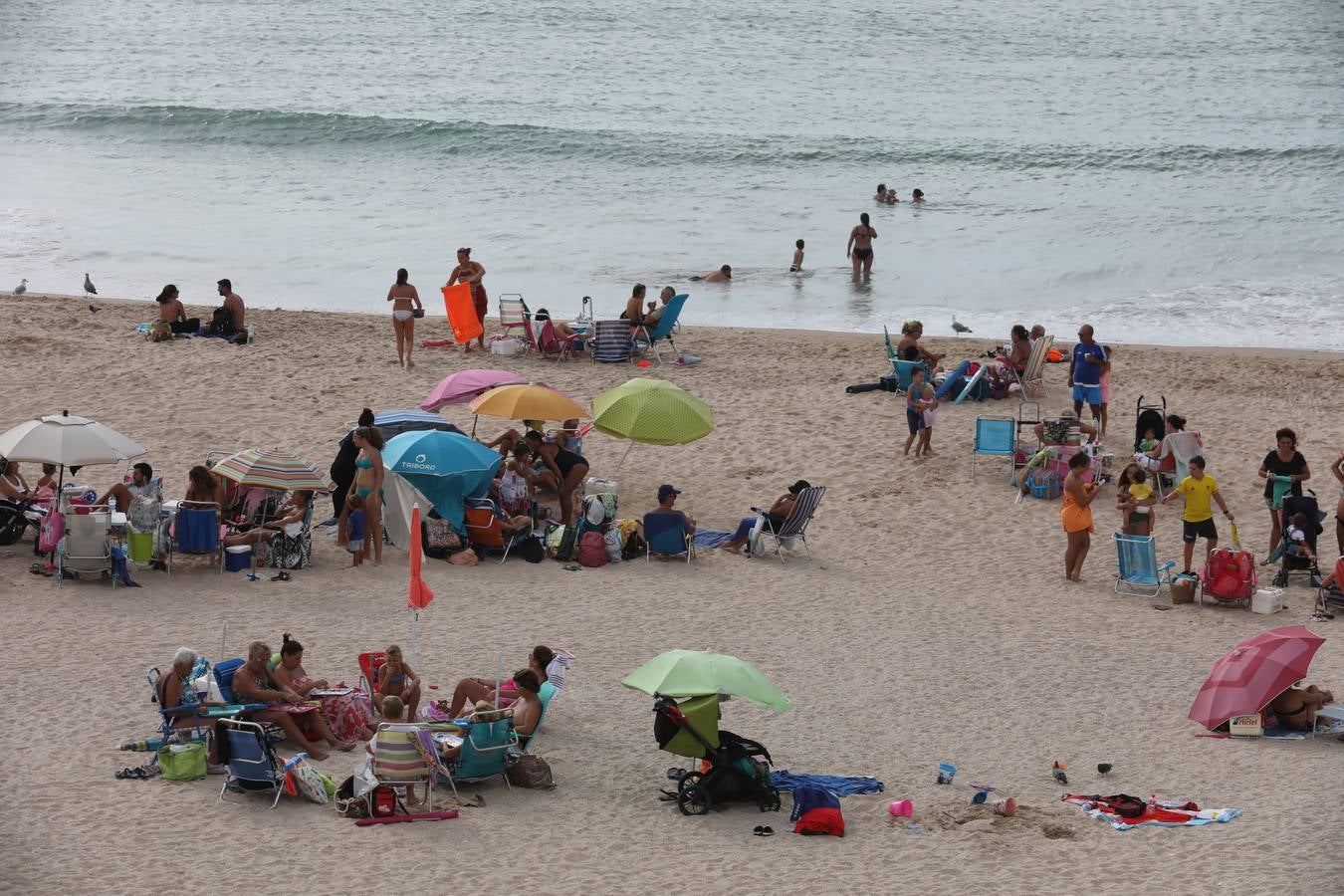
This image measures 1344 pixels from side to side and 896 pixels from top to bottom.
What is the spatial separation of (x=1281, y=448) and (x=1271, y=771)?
4.31 meters

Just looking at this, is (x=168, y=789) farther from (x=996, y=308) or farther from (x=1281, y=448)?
(x=996, y=308)

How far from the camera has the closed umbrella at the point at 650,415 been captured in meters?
13.2

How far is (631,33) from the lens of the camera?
5169cm

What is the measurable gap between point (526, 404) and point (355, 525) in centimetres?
194

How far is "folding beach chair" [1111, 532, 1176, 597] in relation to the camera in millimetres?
12305

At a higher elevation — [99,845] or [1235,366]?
[1235,366]

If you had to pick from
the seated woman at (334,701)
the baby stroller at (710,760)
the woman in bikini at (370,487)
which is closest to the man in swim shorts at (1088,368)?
the woman in bikini at (370,487)

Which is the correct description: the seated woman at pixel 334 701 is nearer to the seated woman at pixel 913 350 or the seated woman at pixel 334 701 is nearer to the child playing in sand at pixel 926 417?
the child playing in sand at pixel 926 417

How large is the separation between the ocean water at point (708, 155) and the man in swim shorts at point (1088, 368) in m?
5.76

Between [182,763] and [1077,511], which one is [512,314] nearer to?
[1077,511]

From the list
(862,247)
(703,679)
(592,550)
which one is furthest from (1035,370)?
(703,679)

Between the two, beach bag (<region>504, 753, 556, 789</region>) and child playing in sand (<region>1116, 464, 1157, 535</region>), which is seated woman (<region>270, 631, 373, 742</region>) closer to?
beach bag (<region>504, 753, 556, 789</region>)

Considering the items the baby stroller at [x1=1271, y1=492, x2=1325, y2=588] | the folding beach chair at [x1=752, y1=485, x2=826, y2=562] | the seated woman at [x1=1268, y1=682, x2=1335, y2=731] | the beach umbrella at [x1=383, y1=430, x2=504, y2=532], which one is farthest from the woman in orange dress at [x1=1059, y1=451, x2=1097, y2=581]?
the beach umbrella at [x1=383, y1=430, x2=504, y2=532]

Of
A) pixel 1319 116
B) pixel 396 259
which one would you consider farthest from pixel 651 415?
pixel 1319 116
